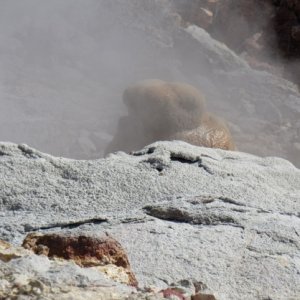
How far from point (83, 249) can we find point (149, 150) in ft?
4.55

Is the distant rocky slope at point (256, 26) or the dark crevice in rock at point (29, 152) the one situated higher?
the dark crevice in rock at point (29, 152)

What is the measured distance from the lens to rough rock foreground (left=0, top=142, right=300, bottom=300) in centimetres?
199

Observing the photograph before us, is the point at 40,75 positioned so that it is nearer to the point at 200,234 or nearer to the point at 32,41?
the point at 32,41

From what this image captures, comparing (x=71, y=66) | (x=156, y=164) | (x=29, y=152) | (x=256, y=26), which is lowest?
(x=71, y=66)

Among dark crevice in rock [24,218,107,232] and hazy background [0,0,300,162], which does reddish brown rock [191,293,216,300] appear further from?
hazy background [0,0,300,162]

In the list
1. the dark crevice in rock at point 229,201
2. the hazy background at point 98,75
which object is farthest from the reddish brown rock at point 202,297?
the hazy background at point 98,75

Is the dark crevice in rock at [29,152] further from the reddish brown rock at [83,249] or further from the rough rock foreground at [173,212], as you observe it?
the reddish brown rock at [83,249]

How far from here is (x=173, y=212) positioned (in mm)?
2373

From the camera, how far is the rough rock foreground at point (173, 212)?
1993 millimetres

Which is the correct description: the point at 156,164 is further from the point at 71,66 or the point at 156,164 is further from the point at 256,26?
the point at 256,26

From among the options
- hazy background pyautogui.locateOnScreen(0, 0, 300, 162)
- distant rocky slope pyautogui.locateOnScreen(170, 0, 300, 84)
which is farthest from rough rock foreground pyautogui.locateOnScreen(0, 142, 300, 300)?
distant rocky slope pyautogui.locateOnScreen(170, 0, 300, 84)

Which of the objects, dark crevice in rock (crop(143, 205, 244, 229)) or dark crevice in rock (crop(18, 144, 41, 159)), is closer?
dark crevice in rock (crop(143, 205, 244, 229))

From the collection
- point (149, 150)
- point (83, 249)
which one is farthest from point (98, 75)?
point (83, 249)

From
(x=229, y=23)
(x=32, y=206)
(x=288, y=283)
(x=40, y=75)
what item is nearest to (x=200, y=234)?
(x=288, y=283)
